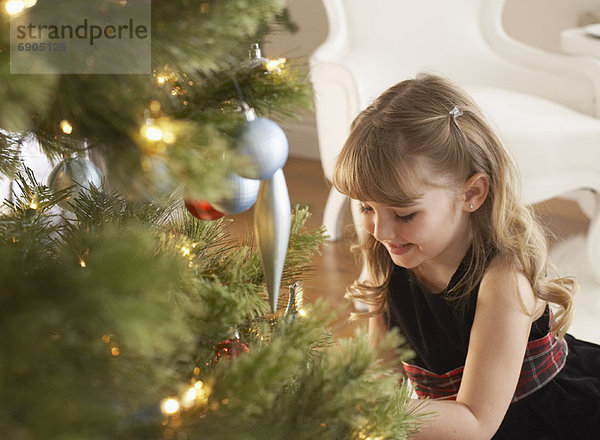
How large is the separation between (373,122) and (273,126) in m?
0.54

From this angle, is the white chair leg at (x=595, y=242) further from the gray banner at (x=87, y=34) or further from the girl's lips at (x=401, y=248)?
the gray banner at (x=87, y=34)

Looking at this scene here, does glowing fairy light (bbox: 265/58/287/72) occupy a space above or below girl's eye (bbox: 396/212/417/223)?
above

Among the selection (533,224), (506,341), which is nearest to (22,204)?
(506,341)

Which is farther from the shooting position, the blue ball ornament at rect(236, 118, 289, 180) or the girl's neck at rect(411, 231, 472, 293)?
the girl's neck at rect(411, 231, 472, 293)

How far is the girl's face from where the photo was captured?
1.03 meters

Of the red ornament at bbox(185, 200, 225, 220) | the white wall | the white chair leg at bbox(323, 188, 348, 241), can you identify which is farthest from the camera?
the white wall

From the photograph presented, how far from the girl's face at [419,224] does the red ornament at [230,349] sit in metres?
0.40

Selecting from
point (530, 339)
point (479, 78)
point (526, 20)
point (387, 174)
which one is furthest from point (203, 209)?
point (526, 20)

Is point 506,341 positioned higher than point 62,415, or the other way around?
point 62,415

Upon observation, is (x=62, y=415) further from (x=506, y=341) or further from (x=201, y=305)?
(x=506, y=341)

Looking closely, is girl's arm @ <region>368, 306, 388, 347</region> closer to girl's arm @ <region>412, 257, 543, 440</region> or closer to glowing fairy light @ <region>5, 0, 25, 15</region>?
girl's arm @ <region>412, 257, 543, 440</region>

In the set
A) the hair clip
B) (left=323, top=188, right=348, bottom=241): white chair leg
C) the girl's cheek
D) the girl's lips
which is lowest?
(left=323, top=188, right=348, bottom=241): white chair leg

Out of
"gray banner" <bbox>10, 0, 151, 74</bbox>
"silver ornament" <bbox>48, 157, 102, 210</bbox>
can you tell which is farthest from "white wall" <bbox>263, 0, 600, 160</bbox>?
"gray banner" <bbox>10, 0, 151, 74</bbox>

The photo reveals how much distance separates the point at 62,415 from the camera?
13.8 inches
